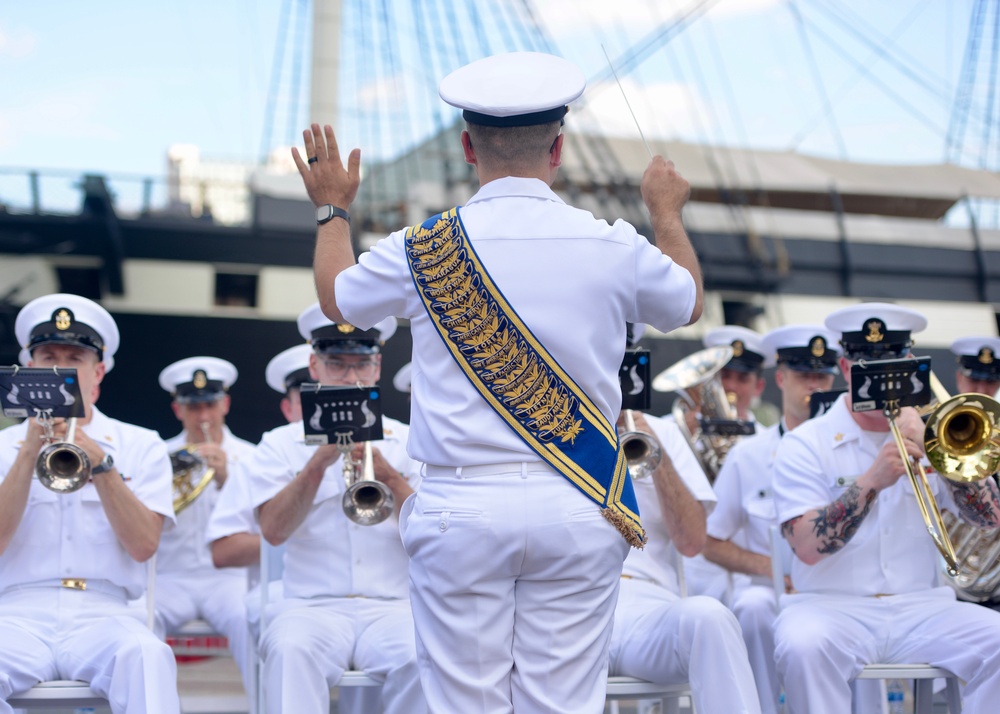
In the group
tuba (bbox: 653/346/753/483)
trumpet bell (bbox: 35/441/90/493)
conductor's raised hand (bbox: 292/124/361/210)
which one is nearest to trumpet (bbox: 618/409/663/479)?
conductor's raised hand (bbox: 292/124/361/210)

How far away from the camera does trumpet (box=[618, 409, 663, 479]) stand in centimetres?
399

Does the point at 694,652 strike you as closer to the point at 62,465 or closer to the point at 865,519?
the point at 865,519

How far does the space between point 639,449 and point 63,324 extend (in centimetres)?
217

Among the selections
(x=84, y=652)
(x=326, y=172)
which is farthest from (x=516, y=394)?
(x=84, y=652)

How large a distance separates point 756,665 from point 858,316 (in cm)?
158

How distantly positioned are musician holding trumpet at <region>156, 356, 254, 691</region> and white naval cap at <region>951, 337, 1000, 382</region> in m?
3.51

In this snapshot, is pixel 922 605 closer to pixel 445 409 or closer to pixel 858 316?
pixel 858 316

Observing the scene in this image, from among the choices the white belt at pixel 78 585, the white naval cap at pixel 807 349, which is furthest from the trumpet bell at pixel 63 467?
the white naval cap at pixel 807 349

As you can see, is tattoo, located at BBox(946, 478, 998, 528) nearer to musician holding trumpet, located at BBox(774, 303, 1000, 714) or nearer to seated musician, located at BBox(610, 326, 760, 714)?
musician holding trumpet, located at BBox(774, 303, 1000, 714)

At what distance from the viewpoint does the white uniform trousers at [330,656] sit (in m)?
3.66

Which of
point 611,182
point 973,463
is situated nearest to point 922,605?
point 973,463

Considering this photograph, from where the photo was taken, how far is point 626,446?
4.00 m

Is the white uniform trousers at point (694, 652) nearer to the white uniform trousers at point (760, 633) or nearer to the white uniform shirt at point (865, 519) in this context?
the white uniform shirt at point (865, 519)

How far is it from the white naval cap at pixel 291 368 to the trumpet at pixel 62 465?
5.13ft
